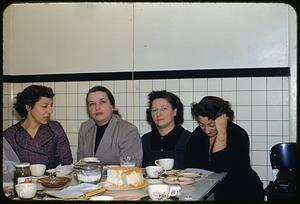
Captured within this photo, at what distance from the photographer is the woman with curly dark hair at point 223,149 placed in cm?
175

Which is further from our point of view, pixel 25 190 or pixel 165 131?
pixel 165 131

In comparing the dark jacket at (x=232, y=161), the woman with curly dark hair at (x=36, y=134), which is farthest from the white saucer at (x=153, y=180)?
the woman with curly dark hair at (x=36, y=134)

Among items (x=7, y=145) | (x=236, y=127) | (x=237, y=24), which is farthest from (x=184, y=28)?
(x=7, y=145)

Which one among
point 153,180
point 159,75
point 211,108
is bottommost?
point 153,180

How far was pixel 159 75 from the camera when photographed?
2230mm

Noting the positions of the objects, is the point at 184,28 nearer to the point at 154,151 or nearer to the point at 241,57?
the point at 241,57

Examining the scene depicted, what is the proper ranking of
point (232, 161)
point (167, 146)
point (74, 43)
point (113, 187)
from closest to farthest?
point (113, 187), point (232, 161), point (167, 146), point (74, 43)

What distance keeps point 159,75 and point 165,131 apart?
0.35 m

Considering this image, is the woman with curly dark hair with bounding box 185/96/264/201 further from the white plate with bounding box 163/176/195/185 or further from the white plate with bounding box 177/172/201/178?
the white plate with bounding box 163/176/195/185

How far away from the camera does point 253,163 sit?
83.5 inches

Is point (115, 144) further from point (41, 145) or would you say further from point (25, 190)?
point (25, 190)

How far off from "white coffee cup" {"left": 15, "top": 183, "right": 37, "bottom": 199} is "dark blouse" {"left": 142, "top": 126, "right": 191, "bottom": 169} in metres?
0.96

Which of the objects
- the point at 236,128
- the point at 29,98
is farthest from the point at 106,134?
the point at 236,128

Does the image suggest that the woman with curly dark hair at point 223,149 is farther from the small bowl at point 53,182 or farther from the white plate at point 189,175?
the small bowl at point 53,182
